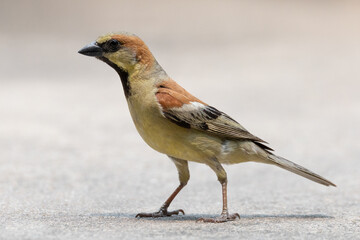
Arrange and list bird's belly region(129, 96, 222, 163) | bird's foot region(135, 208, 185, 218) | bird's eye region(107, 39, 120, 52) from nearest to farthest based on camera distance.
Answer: bird's belly region(129, 96, 222, 163) < bird's eye region(107, 39, 120, 52) < bird's foot region(135, 208, 185, 218)

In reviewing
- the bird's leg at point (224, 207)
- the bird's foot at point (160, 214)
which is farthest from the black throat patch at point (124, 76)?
the bird's foot at point (160, 214)

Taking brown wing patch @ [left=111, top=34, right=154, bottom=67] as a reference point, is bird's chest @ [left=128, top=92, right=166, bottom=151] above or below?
below

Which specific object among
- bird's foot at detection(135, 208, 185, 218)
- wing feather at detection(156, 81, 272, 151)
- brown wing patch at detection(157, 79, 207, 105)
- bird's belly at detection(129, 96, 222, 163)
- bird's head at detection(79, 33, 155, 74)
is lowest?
bird's foot at detection(135, 208, 185, 218)

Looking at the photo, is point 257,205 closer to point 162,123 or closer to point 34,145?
point 162,123

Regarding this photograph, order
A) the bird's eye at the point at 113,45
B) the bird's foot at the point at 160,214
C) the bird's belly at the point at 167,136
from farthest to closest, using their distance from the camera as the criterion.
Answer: the bird's foot at the point at 160,214
the bird's eye at the point at 113,45
the bird's belly at the point at 167,136

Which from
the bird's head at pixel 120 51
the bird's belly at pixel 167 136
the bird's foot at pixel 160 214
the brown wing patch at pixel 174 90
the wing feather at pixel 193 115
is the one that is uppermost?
the bird's head at pixel 120 51

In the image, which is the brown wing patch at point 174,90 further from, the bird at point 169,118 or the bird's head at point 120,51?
the bird's head at point 120,51

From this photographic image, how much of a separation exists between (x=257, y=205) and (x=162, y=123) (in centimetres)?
194

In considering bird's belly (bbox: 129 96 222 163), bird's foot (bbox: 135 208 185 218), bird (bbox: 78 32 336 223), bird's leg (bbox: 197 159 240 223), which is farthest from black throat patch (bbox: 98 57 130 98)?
bird's foot (bbox: 135 208 185 218)

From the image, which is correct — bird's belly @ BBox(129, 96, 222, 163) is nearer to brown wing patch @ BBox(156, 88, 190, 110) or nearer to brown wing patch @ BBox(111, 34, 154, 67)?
brown wing patch @ BBox(156, 88, 190, 110)

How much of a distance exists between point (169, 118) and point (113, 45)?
783 millimetres

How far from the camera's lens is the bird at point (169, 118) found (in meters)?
5.48

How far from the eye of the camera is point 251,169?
363 inches

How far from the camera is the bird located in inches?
216
